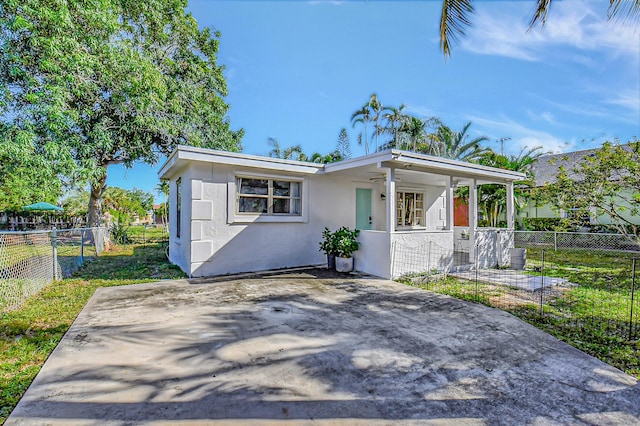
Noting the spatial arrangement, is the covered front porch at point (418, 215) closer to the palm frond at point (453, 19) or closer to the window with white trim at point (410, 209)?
the window with white trim at point (410, 209)

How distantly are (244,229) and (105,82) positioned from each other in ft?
28.8

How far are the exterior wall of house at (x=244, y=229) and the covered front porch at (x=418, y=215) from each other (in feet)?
1.09

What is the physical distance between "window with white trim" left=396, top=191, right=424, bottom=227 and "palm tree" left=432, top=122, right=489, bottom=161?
8.38 metres

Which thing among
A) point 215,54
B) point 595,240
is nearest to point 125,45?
point 215,54

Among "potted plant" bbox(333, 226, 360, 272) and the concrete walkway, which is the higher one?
→ "potted plant" bbox(333, 226, 360, 272)

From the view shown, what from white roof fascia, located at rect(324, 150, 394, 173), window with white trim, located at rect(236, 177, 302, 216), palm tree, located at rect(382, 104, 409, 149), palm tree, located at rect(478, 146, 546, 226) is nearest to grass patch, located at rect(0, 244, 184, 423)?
window with white trim, located at rect(236, 177, 302, 216)

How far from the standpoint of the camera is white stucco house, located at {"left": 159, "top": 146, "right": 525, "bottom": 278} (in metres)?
7.52

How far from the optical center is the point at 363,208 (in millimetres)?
10609

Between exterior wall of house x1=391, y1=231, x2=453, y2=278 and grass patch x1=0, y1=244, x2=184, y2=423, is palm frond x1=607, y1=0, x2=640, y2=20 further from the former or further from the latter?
grass patch x1=0, y1=244, x2=184, y2=423

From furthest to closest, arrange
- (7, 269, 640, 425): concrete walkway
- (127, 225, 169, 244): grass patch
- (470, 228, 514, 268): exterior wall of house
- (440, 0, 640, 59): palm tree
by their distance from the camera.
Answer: (127, 225, 169, 244): grass patch → (470, 228, 514, 268): exterior wall of house → (440, 0, 640, 59): palm tree → (7, 269, 640, 425): concrete walkway

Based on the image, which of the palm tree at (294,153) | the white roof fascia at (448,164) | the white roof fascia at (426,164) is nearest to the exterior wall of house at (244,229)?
the white roof fascia at (426,164)

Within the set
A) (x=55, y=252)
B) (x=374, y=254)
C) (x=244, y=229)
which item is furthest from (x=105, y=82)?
(x=374, y=254)

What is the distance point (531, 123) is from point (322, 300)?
68.9 feet

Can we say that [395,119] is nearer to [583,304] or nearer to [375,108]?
[375,108]
